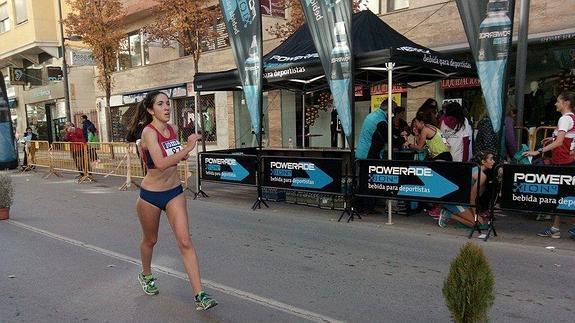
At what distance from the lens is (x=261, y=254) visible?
599 cm

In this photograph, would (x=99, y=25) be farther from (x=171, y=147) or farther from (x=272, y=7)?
(x=171, y=147)

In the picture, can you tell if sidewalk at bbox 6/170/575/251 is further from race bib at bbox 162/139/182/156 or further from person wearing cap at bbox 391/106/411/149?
race bib at bbox 162/139/182/156

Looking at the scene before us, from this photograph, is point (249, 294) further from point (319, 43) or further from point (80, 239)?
point (319, 43)

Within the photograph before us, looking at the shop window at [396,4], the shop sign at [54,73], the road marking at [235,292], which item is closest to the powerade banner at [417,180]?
the road marking at [235,292]

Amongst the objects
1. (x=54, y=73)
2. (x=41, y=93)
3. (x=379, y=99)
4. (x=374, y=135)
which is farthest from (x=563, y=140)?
(x=41, y=93)

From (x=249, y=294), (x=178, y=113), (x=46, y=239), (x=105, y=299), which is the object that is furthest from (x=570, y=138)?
(x=178, y=113)

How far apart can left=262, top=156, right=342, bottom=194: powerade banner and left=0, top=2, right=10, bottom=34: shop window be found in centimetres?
3010

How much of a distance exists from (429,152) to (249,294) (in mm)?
4694

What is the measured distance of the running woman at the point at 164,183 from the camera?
4035 mm

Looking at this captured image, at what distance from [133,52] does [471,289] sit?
25811 millimetres

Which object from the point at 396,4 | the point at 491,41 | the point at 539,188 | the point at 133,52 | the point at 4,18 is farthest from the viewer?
the point at 4,18

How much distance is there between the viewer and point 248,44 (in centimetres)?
941

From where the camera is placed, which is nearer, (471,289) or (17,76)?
(471,289)

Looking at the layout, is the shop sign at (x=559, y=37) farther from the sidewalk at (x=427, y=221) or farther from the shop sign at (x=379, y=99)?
the sidewalk at (x=427, y=221)
